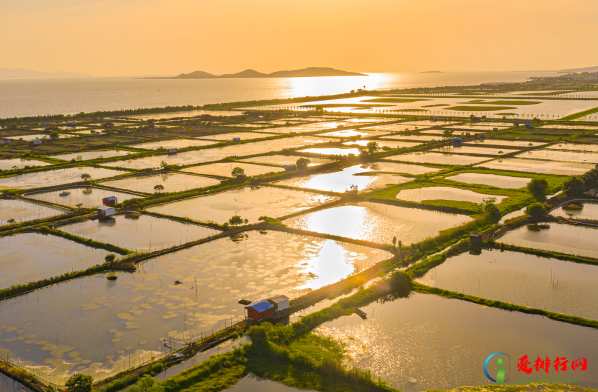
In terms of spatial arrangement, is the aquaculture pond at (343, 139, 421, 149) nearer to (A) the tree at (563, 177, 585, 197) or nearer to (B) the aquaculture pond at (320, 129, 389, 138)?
(B) the aquaculture pond at (320, 129, 389, 138)

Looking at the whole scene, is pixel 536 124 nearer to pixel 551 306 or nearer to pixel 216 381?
pixel 551 306

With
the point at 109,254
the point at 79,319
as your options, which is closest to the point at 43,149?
the point at 109,254

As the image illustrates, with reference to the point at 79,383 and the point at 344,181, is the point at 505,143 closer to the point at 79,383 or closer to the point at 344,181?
the point at 344,181

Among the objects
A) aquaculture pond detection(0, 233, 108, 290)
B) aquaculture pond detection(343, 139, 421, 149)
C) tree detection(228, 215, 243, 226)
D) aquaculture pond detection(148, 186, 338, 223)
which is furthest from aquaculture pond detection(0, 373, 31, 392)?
aquaculture pond detection(343, 139, 421, 149)

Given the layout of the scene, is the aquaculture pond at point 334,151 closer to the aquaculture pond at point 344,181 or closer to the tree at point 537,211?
the aquaculture pond at point 344,181

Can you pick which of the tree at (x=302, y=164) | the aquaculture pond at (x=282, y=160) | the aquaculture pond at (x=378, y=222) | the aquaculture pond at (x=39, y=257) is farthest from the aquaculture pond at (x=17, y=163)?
the aquaculture pond at (x=378, y=222)

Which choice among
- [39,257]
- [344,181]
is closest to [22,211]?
[39,257]
